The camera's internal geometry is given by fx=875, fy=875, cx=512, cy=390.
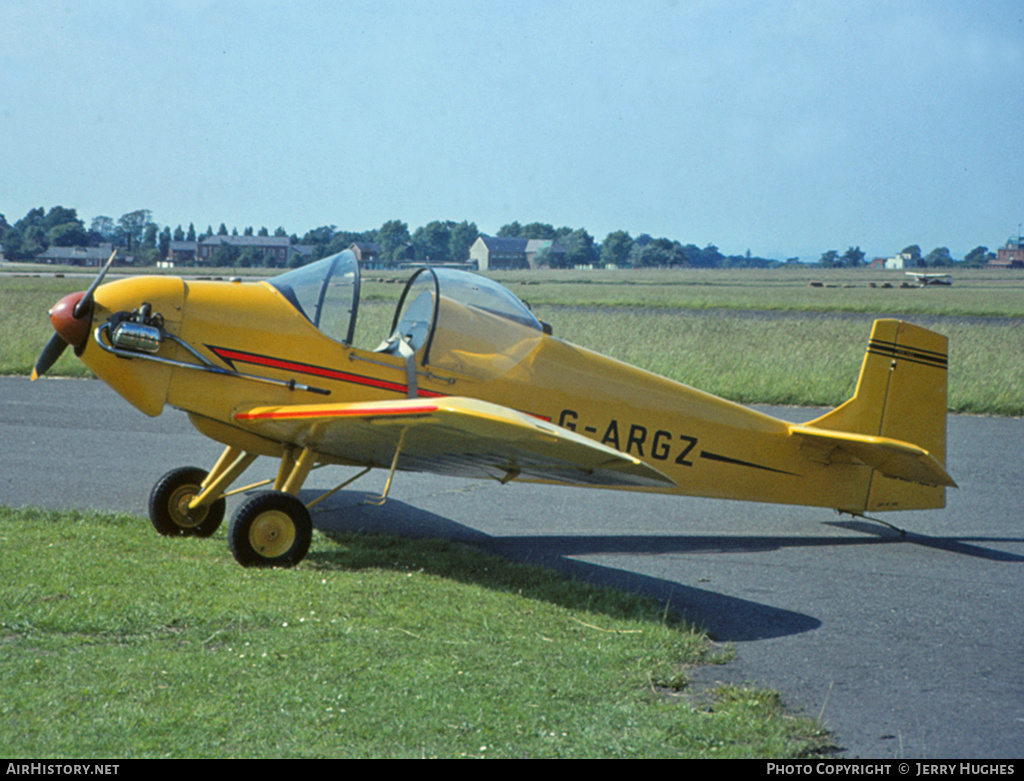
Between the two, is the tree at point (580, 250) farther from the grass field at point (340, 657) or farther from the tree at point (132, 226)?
the grass field at point (340, 657)

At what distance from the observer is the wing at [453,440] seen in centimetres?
460

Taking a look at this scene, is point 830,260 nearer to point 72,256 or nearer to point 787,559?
point 72,256

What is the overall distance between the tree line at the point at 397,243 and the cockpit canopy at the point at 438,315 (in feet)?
1.66

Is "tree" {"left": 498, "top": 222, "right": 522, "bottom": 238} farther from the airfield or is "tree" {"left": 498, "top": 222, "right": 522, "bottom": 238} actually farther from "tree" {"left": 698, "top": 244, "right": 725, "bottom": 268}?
the airfield

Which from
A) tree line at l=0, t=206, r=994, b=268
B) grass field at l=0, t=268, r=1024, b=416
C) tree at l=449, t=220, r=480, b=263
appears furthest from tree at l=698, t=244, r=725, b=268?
grass field at l=0, t=268, r=1024, b=416

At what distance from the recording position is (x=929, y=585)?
19.7 ft

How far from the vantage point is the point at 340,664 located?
4031 millimetres

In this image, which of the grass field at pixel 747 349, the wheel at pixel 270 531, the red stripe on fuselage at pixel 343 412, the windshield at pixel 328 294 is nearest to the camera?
the red stripe on fuselage at pixel 343 412

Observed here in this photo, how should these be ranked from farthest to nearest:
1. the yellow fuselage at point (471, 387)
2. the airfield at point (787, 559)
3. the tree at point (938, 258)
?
the tree at point (938, 258), the yellow fuselage at point (471, 387), the airfield at point (787, 559)

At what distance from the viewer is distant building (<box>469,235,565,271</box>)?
11431cm

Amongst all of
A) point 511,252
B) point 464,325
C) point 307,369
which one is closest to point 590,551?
point 464,325

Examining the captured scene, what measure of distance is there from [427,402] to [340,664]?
1450 millimetres

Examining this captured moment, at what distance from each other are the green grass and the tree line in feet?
9.32

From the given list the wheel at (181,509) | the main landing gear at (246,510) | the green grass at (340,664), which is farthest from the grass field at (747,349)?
the green grass at (340,664)
